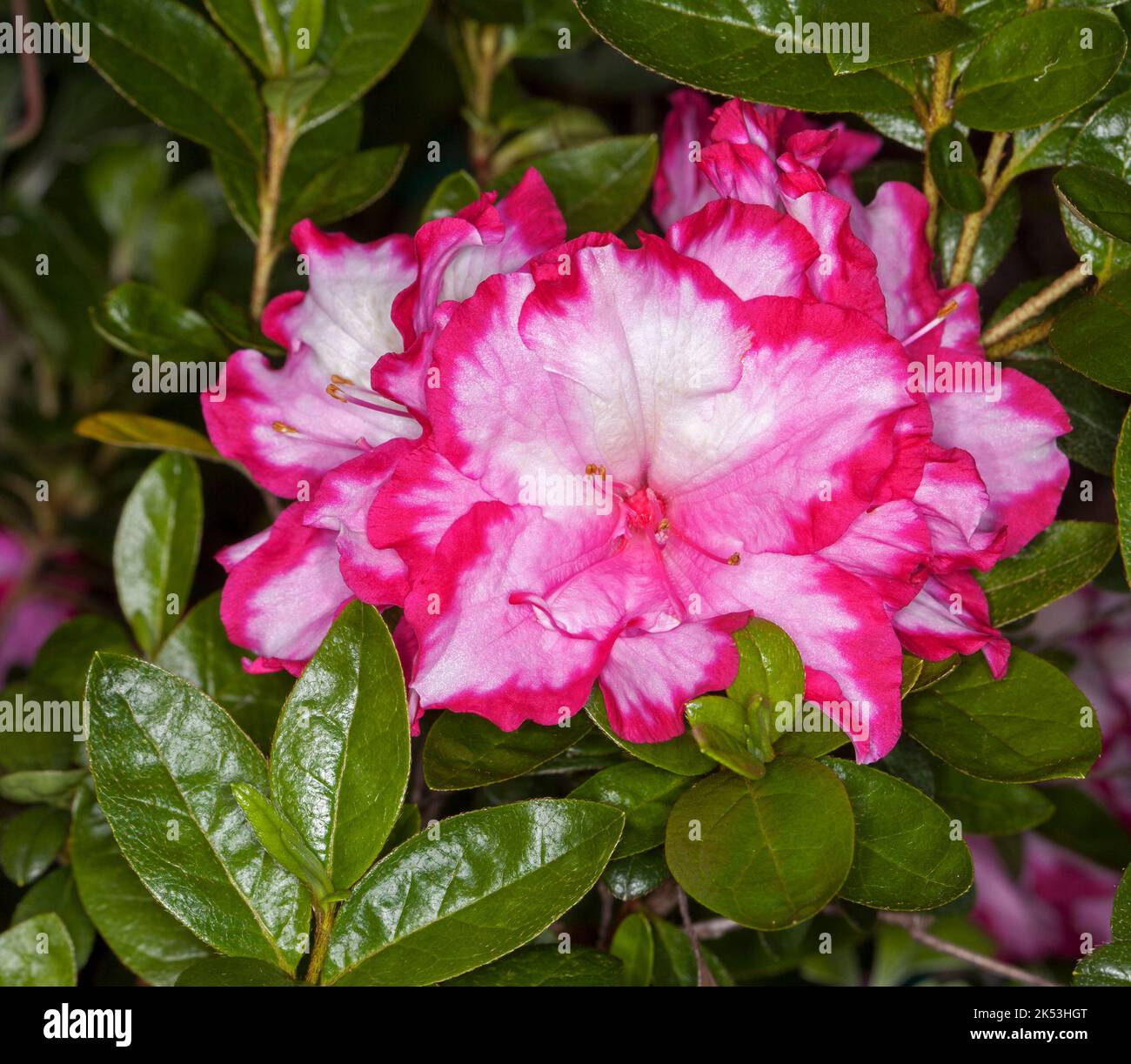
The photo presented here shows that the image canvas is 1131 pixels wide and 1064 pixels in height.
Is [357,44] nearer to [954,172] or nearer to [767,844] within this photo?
[954,172]

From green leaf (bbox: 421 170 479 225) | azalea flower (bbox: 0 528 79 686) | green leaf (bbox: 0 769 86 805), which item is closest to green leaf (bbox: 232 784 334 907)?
green leaf (bbox: 0 769 86 805)

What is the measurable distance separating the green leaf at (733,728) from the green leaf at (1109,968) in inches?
10.7

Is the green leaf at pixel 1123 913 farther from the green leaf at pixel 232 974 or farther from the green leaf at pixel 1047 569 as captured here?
the green leaf at pixel 232 974

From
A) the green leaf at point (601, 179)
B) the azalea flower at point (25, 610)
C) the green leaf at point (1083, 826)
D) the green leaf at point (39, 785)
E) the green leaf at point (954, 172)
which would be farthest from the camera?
the azalea flower at point (25, 610)

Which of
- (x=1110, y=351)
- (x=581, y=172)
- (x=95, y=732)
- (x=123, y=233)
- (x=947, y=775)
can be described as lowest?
(x=947, y=775)

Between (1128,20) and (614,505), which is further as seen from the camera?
(1128,20)

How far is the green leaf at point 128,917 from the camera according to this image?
1.02 metres

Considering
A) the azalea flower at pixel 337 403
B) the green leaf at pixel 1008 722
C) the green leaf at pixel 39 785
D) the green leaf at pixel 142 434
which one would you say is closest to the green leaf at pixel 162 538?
the green leaf at pixel 142 434

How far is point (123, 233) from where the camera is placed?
194 centimetres

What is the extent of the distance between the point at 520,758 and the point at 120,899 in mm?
411

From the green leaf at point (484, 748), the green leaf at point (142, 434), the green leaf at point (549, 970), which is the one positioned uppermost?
the green leaf at point (142, 434)
